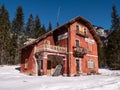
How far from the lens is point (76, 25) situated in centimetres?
3066

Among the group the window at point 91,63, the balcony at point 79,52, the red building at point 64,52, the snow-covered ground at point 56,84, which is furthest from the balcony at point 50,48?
the snow-covered ground at point 56,84

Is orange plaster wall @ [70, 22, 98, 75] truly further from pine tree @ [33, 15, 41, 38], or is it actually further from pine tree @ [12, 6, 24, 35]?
pine tree @ [12, 6, 24, 35]

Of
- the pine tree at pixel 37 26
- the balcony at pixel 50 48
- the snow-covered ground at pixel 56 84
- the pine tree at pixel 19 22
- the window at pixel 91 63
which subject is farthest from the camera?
the pine tree at pixel 37 26

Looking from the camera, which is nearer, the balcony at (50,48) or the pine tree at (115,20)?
the balcony at (50,48)

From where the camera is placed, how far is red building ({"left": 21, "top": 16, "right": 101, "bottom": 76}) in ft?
91.5

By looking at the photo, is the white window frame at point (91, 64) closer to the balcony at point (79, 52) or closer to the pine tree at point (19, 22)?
the balcony at point (79, 52)

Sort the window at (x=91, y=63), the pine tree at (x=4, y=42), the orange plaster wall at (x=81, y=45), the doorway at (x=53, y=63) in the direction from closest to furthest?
the orange plaster wall at (x=81, y=45)
the doorway at (x=53, y=63)
the window at (x=91, y=63)
the pine tree at (x=4, y=42)

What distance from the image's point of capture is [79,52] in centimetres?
2938

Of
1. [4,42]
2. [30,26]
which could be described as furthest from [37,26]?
[4,42]

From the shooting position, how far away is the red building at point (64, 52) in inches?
1097

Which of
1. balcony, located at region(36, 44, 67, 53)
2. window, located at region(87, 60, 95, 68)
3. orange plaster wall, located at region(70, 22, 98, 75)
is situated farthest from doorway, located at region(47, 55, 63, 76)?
window, located at region(87, 60, 95, 68)

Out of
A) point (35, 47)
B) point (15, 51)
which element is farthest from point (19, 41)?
point (35, 47)

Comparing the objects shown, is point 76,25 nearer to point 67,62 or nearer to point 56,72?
point 67,62

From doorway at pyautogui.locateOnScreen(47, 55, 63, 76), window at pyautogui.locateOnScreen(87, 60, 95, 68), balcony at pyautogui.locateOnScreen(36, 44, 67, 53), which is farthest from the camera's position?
window at pyautogui.locateOnScreen(87, 60, 95, 68)
